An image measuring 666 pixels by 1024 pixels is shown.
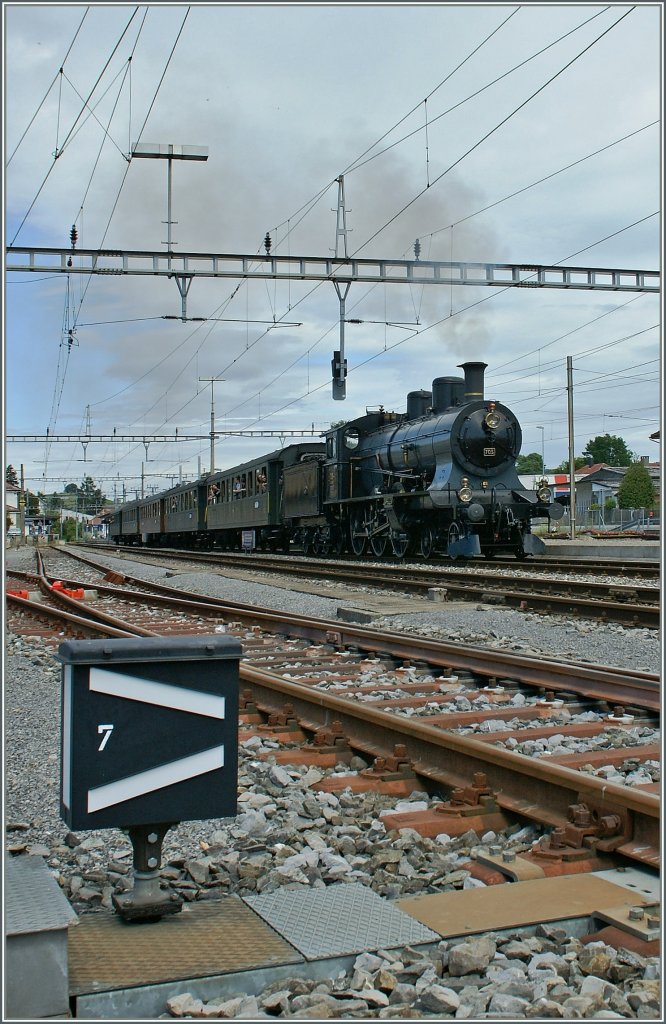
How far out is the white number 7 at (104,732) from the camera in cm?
263

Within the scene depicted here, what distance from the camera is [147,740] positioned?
2689 mm

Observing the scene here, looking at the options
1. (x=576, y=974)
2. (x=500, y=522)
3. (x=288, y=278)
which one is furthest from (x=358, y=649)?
(x=288, y=278)

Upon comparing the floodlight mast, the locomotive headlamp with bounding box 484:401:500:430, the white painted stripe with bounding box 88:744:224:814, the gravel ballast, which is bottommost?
the gravel ballast

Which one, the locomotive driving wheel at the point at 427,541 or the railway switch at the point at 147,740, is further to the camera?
the locomotive driving wheel at the point at 427,541

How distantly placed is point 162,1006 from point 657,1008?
1208 millimetres

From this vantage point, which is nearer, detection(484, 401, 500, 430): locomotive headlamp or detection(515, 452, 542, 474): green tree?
detection(484, 401, 500, 430): locomotive headlamp

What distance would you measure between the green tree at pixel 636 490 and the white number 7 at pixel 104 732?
2896 inches

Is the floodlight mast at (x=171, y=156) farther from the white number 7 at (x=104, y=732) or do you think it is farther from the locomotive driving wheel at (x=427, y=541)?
the white number 7 at (x=104, y=732)

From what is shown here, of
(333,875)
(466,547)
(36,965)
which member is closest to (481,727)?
(333,875)

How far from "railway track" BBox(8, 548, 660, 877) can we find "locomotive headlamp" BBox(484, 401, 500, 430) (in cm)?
1081

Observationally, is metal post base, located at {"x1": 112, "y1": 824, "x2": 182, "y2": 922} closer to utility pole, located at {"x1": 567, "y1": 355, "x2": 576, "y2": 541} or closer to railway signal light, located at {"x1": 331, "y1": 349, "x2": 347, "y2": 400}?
railway signal light, located at {"x1": 331, "y1": 349, "x2": 347, "y2": 400}

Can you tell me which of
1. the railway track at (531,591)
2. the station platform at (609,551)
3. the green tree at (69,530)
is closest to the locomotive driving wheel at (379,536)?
the railway track at (531,591)

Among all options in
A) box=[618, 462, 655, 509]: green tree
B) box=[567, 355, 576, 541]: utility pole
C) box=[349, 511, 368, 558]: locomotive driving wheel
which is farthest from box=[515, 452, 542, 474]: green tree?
box=[349, 511, 368, 558]: locomotive driving wheel

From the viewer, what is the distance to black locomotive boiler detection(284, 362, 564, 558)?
18.7 meters
